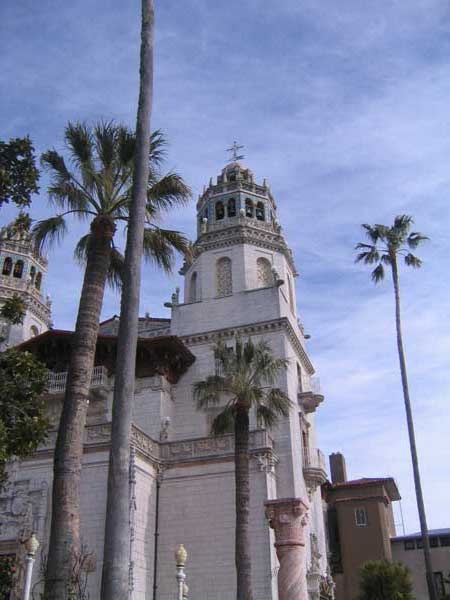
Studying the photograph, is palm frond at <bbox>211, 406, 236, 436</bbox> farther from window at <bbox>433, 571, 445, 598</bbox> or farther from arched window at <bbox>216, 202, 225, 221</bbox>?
window at <bbox>433, 571, 445, 598</bbox>

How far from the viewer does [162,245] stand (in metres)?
17.9

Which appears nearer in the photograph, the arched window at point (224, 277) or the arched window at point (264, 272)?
the arched window at point (224, 277)

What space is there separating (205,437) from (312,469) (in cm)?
578

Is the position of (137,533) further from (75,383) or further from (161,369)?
(75,383)

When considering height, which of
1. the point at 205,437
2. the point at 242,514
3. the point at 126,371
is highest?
the point at 205,437

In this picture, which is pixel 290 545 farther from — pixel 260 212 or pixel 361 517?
pixel 361 517

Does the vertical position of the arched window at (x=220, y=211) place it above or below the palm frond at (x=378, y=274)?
above

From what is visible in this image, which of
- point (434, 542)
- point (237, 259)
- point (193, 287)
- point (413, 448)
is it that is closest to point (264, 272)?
point (237, 259)

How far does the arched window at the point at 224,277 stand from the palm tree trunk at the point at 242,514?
1452cm

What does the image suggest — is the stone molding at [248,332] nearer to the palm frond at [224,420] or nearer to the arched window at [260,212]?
the arched window at [260,212]

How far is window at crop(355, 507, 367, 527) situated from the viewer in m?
45.1

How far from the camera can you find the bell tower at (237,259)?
36.7 meters

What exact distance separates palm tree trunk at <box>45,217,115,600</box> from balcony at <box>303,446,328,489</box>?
20108 mm

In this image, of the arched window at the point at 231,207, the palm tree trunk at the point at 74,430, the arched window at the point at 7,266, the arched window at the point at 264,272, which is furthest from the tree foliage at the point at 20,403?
the arched window at the point at 7,266
